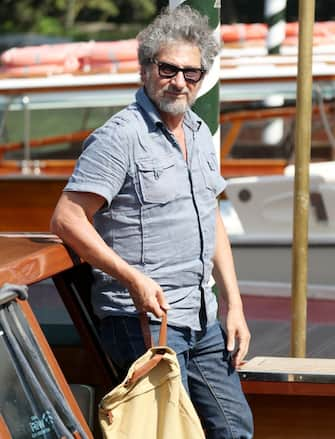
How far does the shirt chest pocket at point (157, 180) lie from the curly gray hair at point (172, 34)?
29cm

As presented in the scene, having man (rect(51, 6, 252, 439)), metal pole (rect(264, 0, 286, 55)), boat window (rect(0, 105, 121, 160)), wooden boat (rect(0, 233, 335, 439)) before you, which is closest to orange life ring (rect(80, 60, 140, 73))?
boat window (rect(0, 105, 121, 160))

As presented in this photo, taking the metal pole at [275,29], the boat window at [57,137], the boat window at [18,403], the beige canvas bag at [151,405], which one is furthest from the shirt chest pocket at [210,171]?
the metal pole at [275,29]

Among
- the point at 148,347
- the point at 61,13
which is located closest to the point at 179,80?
the point at 148,347

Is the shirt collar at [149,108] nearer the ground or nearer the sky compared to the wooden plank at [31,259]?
nearer the sky

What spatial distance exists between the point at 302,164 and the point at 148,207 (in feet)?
3.01

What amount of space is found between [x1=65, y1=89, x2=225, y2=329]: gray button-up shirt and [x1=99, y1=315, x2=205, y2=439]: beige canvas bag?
201mm

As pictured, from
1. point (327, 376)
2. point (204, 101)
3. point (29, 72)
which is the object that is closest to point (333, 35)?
point (29, 72)

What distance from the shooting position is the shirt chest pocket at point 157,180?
317 centimetres

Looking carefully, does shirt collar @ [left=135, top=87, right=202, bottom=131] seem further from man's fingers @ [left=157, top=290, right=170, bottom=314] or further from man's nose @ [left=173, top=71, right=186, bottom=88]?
man's fingers @ [left=157, top=290, right=170, bottom=314]

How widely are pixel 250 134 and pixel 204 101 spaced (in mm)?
6862

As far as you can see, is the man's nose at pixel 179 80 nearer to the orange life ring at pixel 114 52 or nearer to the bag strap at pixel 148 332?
the bag strap at pixel 148 332

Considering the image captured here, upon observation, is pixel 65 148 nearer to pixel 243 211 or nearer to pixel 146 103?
pixel 243 211

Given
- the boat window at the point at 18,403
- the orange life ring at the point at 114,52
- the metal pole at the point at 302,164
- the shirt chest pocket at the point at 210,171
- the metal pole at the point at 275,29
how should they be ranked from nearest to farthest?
1. the boat window at the point at 18,403
2. the shirt chest pocket at the point at 210,171
3. the metal pole at the point at 302,164
4. the orange life ring at the point at 114,52
5. the metal pole at the point at 275,29

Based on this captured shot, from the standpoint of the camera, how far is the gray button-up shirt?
10.3 ft
